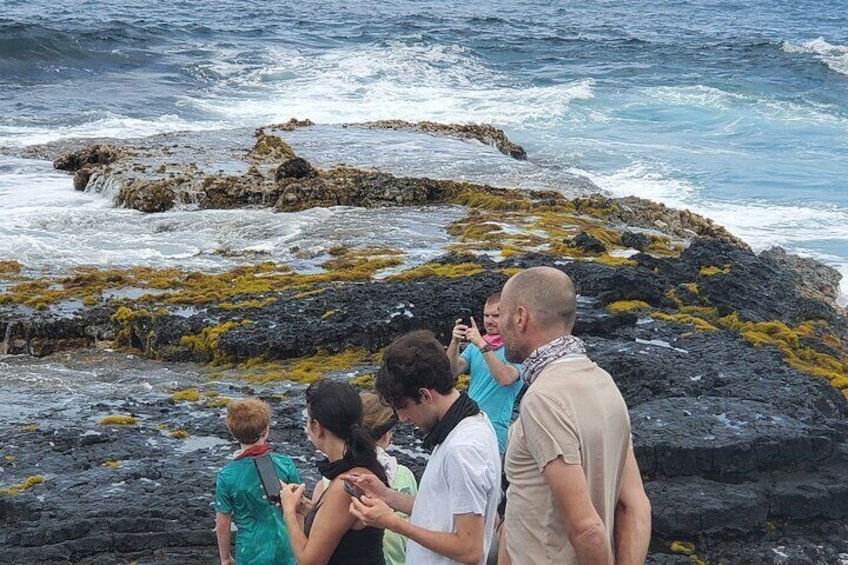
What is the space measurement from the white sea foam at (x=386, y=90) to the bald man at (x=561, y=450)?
28.0 meters

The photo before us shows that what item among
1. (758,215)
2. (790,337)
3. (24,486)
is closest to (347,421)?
(24,486)

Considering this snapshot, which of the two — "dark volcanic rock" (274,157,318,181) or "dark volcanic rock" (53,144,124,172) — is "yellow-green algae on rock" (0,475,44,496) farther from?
"dark volcanic rock" (53,144,124,172)

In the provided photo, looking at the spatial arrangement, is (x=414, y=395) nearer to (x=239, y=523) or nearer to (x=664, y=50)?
(x=239, y=523)

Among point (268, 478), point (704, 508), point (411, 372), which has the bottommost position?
point (704, 508)

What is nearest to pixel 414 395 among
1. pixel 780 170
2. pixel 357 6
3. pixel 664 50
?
pixel 780 170

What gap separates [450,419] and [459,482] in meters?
0.24

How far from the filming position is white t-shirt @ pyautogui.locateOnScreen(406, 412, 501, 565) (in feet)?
12.6

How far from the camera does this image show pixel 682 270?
11664mm

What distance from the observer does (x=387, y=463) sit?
4.41 m

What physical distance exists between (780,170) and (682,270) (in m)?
16.9

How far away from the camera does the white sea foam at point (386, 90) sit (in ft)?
108

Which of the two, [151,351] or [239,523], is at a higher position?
[239,523]

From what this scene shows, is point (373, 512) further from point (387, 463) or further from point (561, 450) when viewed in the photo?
point (561, 450)

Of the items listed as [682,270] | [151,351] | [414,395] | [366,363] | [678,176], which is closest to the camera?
[414,395]
